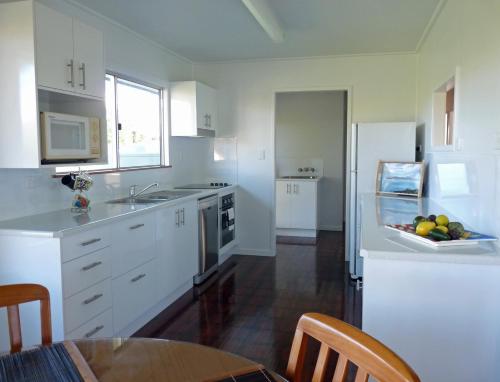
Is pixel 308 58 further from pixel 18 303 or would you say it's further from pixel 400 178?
pixel 18 303

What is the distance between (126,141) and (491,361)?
134 inches

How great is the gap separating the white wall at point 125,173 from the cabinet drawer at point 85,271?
616 mm

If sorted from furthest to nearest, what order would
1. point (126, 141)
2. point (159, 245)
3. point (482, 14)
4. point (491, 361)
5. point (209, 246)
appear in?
1. point (209, 246)
2. point (126, 141)
3. point (159, 245)
4. point (482, 14)
5. point (491, 361)

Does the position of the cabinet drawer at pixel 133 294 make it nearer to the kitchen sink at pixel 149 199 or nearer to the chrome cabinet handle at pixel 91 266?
the chrome cabinet handle at pixel 91 266

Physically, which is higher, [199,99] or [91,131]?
[199,99]

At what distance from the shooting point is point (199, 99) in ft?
16.1

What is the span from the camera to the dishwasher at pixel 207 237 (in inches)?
170

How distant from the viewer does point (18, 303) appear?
1428mm

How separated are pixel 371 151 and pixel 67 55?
2.97 m

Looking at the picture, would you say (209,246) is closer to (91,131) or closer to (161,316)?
(161,316)

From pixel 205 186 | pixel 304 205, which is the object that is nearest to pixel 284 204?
pixel 304 205

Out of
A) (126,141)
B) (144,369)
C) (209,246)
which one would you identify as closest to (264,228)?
(209,246)

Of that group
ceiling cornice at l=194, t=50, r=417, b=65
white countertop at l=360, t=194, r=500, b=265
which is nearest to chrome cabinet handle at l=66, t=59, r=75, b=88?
white countertop at l=360, t=194, r=500, b=265

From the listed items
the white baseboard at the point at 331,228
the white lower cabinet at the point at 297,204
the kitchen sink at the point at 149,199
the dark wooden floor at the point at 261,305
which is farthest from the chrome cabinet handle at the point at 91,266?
the white baseboard at the point at 331,228
